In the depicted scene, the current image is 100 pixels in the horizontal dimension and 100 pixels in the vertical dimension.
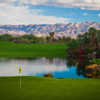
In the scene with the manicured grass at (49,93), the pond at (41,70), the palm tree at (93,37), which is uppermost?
the palm tree at (93,37)

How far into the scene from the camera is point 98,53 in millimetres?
76312

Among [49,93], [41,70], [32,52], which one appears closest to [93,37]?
[32,52]

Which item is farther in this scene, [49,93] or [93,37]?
[93,37]

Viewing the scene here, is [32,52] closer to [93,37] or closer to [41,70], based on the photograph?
[93,37]

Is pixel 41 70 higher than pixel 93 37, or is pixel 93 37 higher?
pixel 93 37

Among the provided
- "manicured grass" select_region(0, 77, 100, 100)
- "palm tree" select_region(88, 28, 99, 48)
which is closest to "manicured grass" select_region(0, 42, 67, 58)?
"palm tree" select_region(88, 28, 99, 48)

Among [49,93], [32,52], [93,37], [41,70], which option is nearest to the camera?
[49,93]

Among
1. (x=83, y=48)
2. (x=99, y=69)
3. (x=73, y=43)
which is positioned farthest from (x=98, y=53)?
(x=99, y=69)

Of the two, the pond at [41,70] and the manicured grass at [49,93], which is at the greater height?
the manicured grass at [49,93]

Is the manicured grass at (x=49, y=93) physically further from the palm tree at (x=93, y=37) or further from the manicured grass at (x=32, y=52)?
the manicured grass at (x=32, y=52)

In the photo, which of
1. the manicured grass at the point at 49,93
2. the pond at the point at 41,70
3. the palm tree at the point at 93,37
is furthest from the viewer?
the palm tree at the point at 93,37

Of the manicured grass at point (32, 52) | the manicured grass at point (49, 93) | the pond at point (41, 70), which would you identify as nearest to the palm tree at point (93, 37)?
the manicured grass at point (32, 52)

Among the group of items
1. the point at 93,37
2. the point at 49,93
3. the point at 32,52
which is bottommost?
the point at 32,52

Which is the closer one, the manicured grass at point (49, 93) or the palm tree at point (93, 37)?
the manicured grass at point (49, 93)
